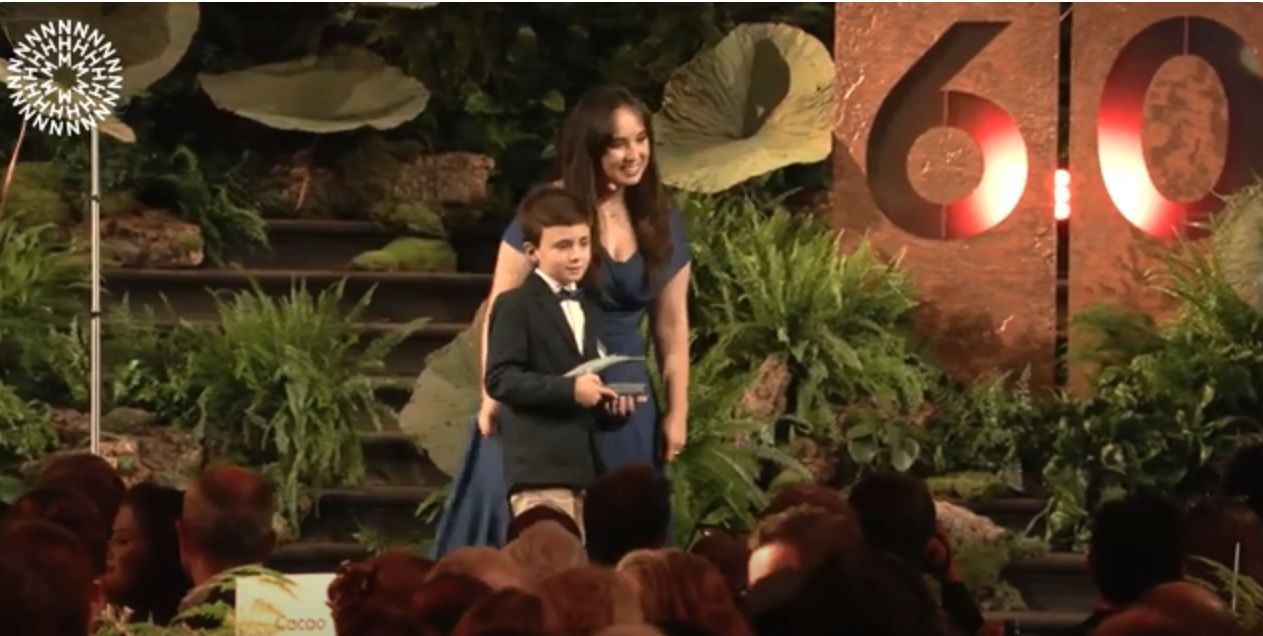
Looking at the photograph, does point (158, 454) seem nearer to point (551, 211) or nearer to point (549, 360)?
point (549, 360)

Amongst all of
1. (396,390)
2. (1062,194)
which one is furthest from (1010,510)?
(396,390)

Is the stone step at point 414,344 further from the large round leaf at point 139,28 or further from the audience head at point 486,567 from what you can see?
the audience head at point 486,567

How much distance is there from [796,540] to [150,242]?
605cm

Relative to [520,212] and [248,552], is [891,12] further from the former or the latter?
[248,552]

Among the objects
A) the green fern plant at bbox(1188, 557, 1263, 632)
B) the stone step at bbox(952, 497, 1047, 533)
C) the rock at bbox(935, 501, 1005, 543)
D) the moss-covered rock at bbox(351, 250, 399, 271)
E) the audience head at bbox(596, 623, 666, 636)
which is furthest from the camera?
the moss-covered rock at bbox(351, 250, 399, 271)

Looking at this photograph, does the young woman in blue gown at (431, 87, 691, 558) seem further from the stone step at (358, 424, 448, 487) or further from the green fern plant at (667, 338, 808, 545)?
the stone step at (358, 424, 448, 487)

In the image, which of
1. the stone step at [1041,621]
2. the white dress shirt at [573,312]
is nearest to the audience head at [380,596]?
the white dress shirt at [573,312]

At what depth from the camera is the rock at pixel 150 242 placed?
10.0 meters

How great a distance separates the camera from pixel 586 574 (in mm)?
3830

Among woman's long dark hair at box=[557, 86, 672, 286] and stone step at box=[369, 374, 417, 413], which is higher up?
woman's long dark hair at box=[557, 86, 672, 286]

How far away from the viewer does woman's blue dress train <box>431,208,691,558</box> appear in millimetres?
A: 6441

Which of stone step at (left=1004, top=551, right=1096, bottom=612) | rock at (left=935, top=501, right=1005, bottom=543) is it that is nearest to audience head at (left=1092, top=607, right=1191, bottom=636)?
rock at (left=935, top=501, right=1005, bottom=543)

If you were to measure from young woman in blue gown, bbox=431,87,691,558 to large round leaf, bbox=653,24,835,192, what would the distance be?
332 centimetres

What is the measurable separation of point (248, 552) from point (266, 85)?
635cm
